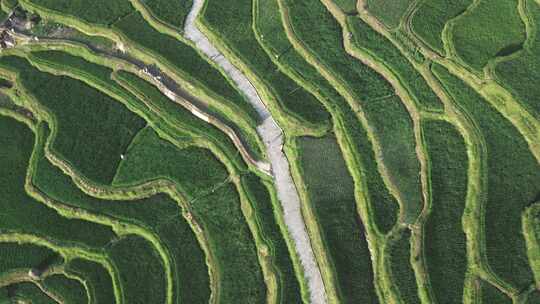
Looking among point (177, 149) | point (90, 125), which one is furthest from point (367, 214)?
point (90, 125)

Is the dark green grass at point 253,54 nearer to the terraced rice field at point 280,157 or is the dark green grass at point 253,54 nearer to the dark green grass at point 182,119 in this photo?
the terraced rice field at point 280,157

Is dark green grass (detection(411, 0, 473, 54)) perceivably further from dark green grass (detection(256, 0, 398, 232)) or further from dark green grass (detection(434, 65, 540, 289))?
dark green grass (detection(256, 0, 398, 232))

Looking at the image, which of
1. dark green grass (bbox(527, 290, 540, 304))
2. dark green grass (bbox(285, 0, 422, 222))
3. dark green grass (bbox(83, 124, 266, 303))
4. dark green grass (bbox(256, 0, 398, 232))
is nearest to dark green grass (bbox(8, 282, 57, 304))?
dark green grass (bbox(83, 124, 266, 303))

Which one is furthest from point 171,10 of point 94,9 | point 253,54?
point 253,54

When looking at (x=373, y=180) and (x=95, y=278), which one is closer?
(x=373, y=180)

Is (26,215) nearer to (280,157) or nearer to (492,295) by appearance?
(280,157)

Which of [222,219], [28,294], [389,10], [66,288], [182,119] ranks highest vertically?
[389,10]

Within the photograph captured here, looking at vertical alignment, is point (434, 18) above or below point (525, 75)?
above

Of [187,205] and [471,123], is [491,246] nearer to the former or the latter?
[471,123]
